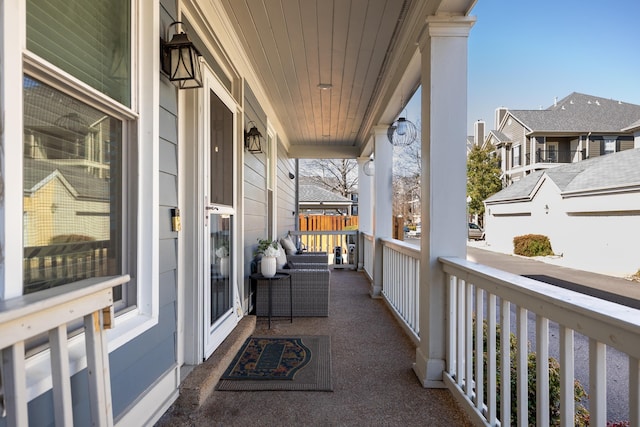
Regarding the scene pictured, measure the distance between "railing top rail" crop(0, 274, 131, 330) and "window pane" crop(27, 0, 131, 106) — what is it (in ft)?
2.31

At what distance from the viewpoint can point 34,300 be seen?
92 centimetres

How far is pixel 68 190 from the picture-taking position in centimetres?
129

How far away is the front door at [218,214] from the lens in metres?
2.57

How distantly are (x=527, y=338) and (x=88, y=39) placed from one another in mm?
2246

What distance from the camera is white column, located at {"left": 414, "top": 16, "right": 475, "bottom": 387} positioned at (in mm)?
2467

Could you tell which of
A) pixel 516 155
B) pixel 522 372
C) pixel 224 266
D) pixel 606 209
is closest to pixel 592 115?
pixel 606 209

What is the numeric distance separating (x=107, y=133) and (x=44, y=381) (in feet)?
3.07

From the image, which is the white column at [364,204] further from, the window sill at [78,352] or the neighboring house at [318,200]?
the neighboring house at [318,200]

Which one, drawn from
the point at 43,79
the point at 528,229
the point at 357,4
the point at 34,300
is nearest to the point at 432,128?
the point at 357,4

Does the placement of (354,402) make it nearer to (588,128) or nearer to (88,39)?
(88,39)

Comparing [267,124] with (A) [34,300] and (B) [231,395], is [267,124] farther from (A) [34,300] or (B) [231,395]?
(A) [34,300]

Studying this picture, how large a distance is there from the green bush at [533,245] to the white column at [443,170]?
31.7 ft

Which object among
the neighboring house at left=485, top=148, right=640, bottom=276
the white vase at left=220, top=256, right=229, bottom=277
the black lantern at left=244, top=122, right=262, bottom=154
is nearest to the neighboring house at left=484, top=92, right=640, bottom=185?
the neighboring house at left=485, top=148, right=640, bottom=276

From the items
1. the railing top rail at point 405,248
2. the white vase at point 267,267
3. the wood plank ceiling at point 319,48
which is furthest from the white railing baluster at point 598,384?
the white vase at point 267,267
